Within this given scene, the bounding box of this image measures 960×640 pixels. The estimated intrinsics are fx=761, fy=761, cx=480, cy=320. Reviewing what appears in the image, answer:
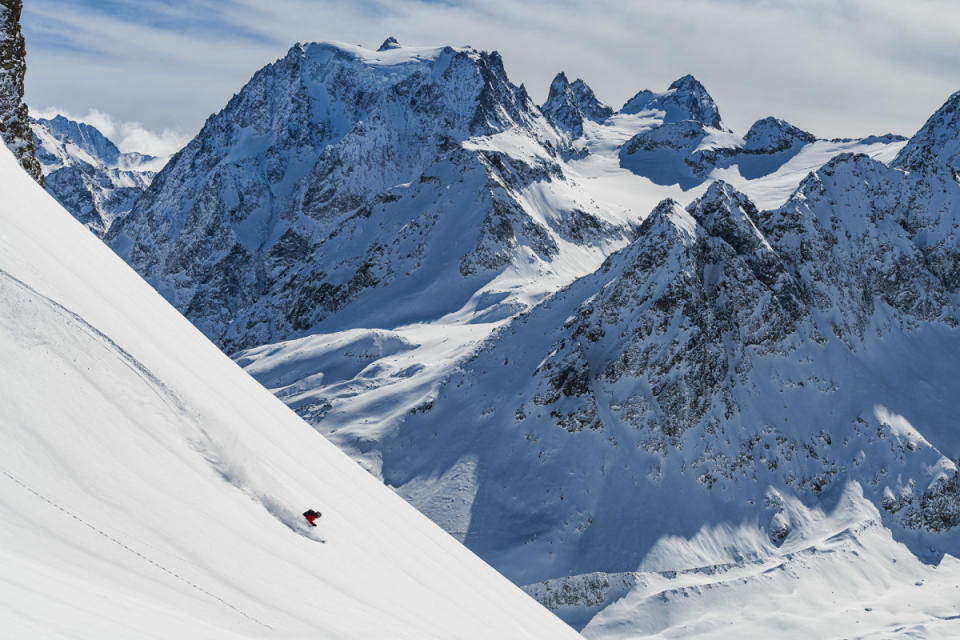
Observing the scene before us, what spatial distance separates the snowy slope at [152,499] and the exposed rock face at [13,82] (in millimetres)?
18609

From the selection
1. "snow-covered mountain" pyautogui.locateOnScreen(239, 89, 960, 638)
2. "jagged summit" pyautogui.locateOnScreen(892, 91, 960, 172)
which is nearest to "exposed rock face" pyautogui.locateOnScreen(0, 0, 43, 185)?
"snow-covered mountain" pyautogui.locateOnScreen(239, 89, 960, 638)

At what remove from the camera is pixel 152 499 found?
902cm

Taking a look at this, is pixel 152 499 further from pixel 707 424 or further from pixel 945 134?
pixel 945 134

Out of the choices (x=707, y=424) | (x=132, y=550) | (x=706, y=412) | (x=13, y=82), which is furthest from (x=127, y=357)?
(x=706, y=412)

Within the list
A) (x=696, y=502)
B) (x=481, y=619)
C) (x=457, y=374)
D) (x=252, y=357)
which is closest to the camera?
(x=481, y=619)

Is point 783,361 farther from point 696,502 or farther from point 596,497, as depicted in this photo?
point 596,497

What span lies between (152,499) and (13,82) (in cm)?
2936

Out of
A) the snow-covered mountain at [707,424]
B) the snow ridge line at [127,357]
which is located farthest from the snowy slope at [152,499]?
the snow-covered mountain at [707,424]

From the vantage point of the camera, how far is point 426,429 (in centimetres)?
7644

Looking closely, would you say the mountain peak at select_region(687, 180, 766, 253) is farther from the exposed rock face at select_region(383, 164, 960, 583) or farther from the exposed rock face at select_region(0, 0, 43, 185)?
the exposed rock face at select_region(0, 0, 43, 185)

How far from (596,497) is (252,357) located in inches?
2417

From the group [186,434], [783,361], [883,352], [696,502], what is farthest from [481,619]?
[883,352]

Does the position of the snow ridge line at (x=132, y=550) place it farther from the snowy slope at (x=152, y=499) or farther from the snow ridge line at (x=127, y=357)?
the snow ridge line at (x=127, y=357)

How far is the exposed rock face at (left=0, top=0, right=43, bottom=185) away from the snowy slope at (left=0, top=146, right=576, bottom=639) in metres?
18.6
